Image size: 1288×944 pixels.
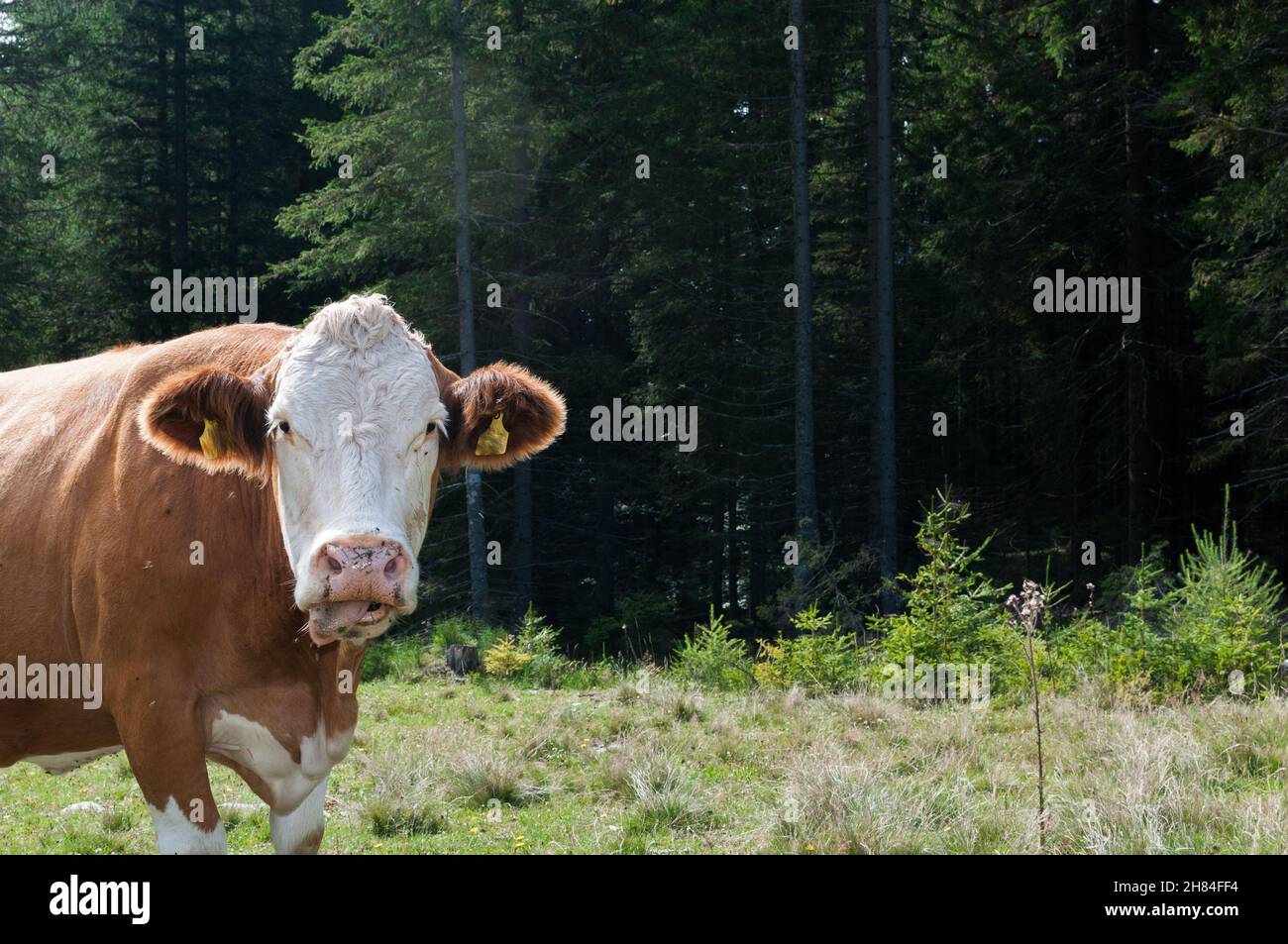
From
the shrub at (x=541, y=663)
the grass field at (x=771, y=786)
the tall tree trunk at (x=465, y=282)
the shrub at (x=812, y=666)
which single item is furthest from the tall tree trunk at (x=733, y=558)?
the grass field at (x=771, y=786)

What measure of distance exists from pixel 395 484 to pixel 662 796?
3419 millimetres

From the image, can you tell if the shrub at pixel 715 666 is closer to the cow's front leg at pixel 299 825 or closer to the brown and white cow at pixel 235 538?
the cow's front leg at pixel 299 825

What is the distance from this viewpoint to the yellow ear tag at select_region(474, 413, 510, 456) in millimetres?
4246

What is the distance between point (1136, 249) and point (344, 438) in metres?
19.3

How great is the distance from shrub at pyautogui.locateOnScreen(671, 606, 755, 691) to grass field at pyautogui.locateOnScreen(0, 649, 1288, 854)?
2.21 metres

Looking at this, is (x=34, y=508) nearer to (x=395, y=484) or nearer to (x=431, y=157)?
(x=395, y=484)

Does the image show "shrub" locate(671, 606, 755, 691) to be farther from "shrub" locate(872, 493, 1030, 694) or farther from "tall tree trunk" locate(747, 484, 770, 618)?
"tall tree trunk" locate(747, 484, 770, 618)

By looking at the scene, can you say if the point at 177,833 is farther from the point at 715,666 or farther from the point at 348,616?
the point at 715,666

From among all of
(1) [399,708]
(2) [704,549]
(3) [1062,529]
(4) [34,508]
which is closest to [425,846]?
(4) [34,508]

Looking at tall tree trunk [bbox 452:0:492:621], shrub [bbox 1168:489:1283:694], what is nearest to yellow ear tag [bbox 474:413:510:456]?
shrub [bbox 1168:489:1283:694]

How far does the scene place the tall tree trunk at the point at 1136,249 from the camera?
19.2 m

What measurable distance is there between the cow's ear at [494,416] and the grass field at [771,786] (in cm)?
244

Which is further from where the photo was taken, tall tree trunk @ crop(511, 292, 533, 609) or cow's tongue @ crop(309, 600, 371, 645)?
tall tree trunk @ crop(511, 292, 533, 609)

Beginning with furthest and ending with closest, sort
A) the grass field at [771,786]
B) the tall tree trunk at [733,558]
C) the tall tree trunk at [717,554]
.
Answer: the tall tree trunk at [733,558], the tall tree trunk at [717,554], the grass field at [771,786]
